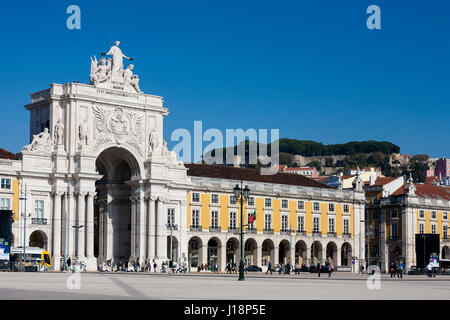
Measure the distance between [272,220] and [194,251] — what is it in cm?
1067

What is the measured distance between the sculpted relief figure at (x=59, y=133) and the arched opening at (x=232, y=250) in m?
24.9

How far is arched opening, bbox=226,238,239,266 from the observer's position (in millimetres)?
97438

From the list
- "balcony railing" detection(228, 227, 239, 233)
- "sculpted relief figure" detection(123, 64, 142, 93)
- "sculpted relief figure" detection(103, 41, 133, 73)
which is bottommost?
"balcony railing" detection(228, 227, 239, 233)

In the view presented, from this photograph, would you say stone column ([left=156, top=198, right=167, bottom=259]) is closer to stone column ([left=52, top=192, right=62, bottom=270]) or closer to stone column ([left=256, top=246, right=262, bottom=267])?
stone column ([left=52, top=192, right=62, bottom=270])

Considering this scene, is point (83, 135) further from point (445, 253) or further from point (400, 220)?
point (445, 253)

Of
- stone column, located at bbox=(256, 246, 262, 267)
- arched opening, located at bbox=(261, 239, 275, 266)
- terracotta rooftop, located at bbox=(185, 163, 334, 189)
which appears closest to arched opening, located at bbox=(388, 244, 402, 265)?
terracotta rooftop, located at bbox=(185, 163, 334, 189)

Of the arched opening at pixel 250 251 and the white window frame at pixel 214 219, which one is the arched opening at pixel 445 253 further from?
the white window frame at pixel 214 219

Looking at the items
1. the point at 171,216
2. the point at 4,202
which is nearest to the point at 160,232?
the point at 171,216

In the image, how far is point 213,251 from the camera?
9625cm

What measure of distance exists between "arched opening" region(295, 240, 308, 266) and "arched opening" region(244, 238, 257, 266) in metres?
7.24

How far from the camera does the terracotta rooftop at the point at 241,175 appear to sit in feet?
321

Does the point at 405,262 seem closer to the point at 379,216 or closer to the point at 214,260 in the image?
the point at 379,216
